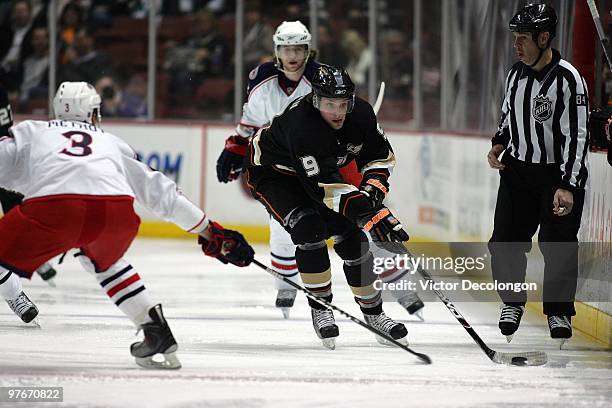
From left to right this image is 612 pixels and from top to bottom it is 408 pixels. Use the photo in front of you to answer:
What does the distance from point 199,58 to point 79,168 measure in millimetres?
5211

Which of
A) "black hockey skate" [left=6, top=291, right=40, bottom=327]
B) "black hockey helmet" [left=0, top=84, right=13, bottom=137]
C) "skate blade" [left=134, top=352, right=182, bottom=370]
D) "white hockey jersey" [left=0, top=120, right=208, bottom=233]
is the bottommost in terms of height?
"black hockey skate" [left=6, top=291, right=40, bottom=327]

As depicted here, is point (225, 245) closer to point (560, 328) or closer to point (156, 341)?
point (156, 341)

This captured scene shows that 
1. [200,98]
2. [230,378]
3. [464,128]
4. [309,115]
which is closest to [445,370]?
[230,378]

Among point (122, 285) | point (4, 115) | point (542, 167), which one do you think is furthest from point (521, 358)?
point (4, 115)

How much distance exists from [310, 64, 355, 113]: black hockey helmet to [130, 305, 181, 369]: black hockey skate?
942mm

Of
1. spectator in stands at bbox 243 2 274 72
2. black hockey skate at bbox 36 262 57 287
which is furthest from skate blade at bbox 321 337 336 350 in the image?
spectator in stands at bbox 243 2 274 72

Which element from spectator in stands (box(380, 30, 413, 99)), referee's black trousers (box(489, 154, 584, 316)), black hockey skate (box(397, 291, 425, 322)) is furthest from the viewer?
spectator in stands (box(380, 30, 413, 99))

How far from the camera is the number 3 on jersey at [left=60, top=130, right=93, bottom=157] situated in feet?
12.0

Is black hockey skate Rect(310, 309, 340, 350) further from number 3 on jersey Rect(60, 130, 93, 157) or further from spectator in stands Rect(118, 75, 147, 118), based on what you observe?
spectator in stands Rect(118, 75, 147, 118)

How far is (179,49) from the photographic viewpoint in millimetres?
8766

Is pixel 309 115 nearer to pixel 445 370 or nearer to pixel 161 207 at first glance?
pixel 161 207

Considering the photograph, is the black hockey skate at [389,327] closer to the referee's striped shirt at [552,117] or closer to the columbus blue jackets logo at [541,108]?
the referee's striped shirt at [552,117]

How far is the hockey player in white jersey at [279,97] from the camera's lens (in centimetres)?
527

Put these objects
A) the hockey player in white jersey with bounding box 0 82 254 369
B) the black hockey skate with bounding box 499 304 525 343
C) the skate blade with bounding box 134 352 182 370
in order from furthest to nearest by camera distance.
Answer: the black hockey skate with bounding box 499 304 525 343
the skate blade with bounding box 134 352 182 370
the hockey player in white jersey with bounding box 0 82 254 369
